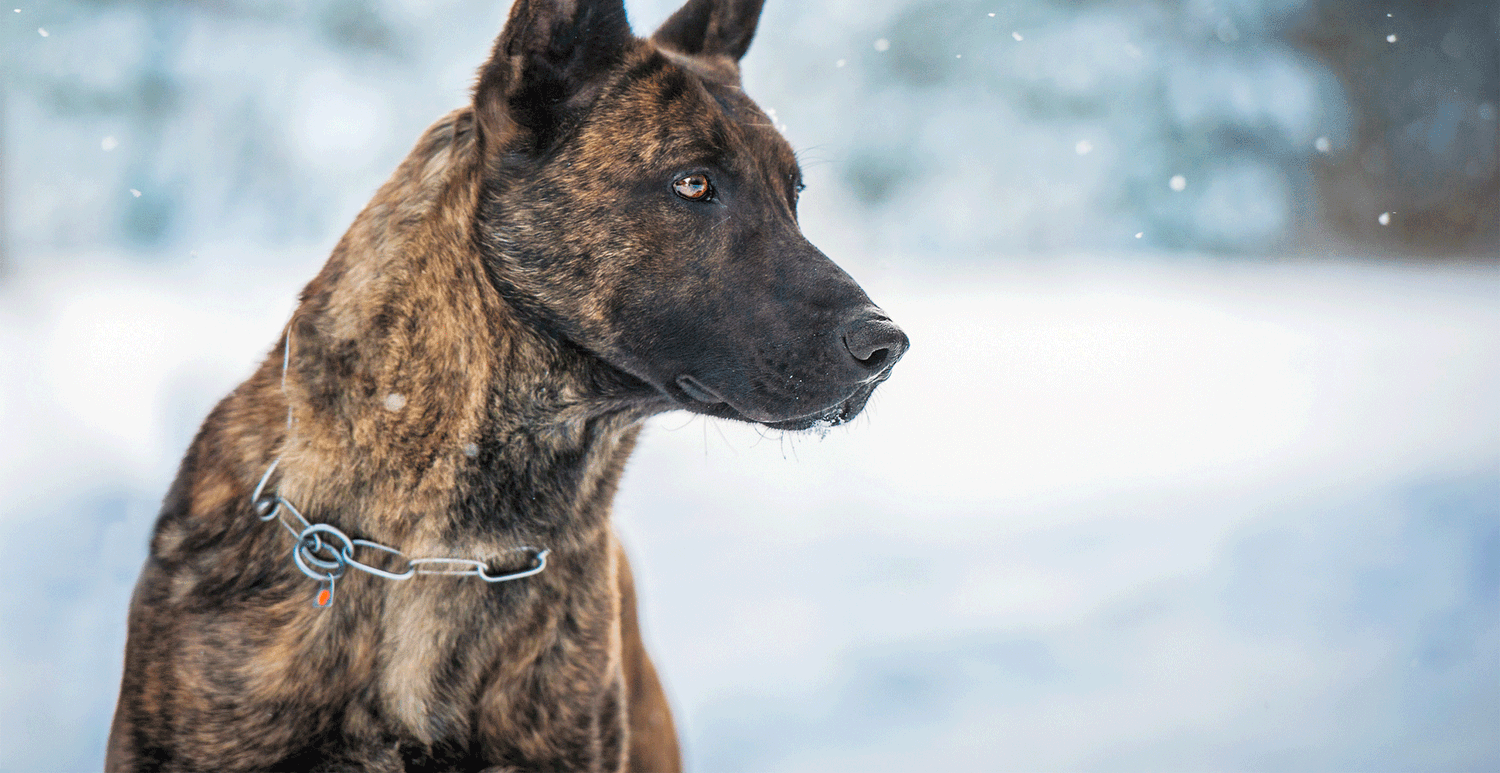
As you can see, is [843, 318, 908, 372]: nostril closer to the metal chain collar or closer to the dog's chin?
the dog's chin

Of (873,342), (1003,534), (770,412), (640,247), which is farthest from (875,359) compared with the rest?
(1003,534)

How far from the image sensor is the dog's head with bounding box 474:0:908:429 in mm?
1725

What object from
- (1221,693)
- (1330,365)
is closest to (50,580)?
(1221,693)

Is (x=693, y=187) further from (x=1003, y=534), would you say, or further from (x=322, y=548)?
(x=1003, y=534)

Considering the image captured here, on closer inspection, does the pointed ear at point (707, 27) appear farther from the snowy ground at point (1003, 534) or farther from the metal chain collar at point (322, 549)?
the metal chain collar at point (322, 549)

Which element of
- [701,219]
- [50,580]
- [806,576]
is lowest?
[50,580]

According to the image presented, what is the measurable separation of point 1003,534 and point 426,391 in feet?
12.4

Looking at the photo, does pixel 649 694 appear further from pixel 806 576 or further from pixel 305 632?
pixel 806 576

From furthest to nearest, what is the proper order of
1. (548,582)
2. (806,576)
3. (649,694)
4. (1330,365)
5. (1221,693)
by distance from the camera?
(1330,365)
(806,576)
(1221,693)
(649,694)
(548,582)

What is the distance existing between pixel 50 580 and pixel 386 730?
8.64ft

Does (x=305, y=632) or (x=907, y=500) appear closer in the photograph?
(x=305, y=632)

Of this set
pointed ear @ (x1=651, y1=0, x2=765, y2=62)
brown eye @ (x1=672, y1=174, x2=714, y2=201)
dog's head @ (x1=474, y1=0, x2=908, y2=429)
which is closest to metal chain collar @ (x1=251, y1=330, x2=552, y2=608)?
dog's head @ (x1=474, y1=0, x2=908, y2=429)

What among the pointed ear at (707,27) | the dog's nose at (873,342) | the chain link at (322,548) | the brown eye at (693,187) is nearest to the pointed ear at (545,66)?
the brown eye at (693,187)

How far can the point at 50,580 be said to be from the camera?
3471 mm
